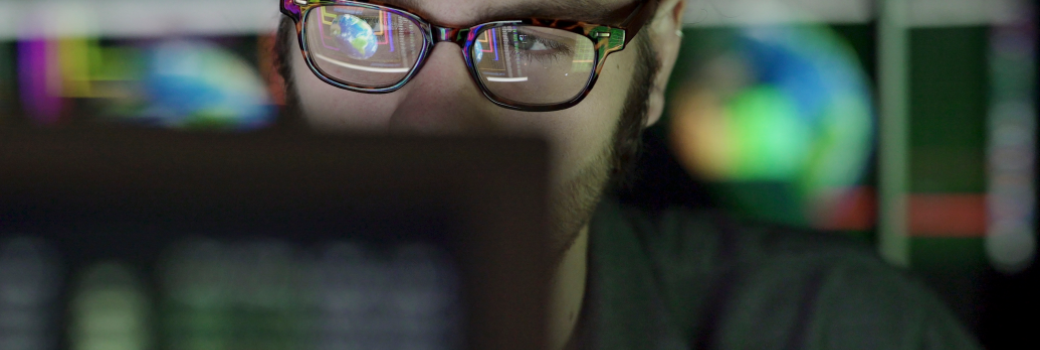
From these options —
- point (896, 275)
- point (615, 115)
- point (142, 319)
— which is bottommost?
point (896, 275)

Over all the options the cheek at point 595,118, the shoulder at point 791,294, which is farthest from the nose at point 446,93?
the shoulder at point 791,294

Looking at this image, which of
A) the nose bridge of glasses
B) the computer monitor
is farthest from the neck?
the computer monitor

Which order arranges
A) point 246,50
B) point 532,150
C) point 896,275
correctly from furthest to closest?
point 246,50, point 896,275, point 532,150

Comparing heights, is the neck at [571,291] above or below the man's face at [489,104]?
below

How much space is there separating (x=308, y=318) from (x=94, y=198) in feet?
0.31

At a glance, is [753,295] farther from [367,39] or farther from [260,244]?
[260,244]

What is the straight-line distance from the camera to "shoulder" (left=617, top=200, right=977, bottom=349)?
1.40 meters

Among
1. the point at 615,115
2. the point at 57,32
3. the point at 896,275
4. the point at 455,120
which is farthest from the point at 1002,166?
the point at 57,32

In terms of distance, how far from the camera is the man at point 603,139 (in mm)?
1016

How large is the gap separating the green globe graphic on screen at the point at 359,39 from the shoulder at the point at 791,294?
694mm

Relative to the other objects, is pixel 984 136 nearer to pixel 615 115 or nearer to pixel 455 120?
pixel 615 115

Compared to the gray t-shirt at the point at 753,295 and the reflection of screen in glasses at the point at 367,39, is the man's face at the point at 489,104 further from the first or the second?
the gray t-shirt at the point at 753,295

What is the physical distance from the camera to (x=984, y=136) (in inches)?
112

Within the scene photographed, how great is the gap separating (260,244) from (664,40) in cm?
123
